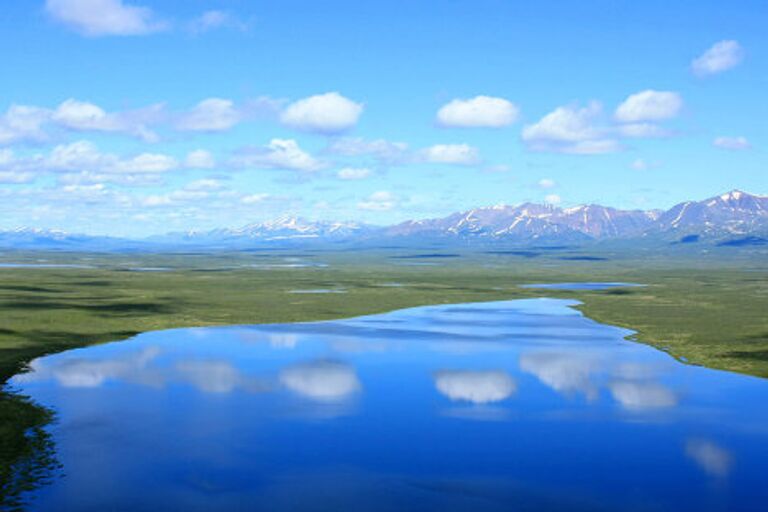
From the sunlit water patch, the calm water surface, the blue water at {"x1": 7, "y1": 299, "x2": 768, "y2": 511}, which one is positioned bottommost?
the blue water at {"x1": 7, "y1": 299, "x2": 768, "y2": 511}

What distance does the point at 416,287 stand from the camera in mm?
170250

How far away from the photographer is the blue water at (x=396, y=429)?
35.8 metres

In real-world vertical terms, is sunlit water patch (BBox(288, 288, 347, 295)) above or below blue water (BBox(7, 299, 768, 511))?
above

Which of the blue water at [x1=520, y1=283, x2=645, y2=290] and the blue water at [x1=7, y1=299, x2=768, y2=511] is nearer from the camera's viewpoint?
the blue water at [x1=7, y1=299, x2=768, y2=511]

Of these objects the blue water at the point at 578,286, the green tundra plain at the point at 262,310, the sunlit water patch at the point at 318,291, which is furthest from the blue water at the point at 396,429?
the blue water at the point at 578,286

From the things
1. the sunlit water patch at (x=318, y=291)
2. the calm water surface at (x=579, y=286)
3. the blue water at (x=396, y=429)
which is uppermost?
the sunlit water patch at (x=318, y=291)

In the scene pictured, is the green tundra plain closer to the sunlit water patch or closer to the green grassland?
the green grassland

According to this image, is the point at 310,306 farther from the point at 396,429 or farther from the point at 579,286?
the point at 579,286

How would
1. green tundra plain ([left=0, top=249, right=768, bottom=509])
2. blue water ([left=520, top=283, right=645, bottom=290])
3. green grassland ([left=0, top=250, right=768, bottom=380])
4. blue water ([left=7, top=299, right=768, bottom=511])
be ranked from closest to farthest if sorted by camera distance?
1. blue water ([left=7, top=299, right=768, bottom=511])
2. green tundra plain ([left=0, top=249, right=768, bottom=509])
3. green grassland ([left=0, top=250, right=768, bottom=380])
4. blue water ([left=520, top=283, right=645, bottom=290])

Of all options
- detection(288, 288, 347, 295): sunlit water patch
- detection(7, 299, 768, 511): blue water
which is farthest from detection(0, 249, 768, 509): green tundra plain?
detection(7, 299, 768, 511): blue water

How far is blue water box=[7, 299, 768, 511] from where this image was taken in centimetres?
3575

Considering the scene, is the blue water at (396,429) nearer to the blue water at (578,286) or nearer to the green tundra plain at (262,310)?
the green tundra plain at (262,310)

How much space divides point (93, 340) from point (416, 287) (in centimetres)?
9678

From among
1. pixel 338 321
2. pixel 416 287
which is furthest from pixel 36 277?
pixel 338 321
